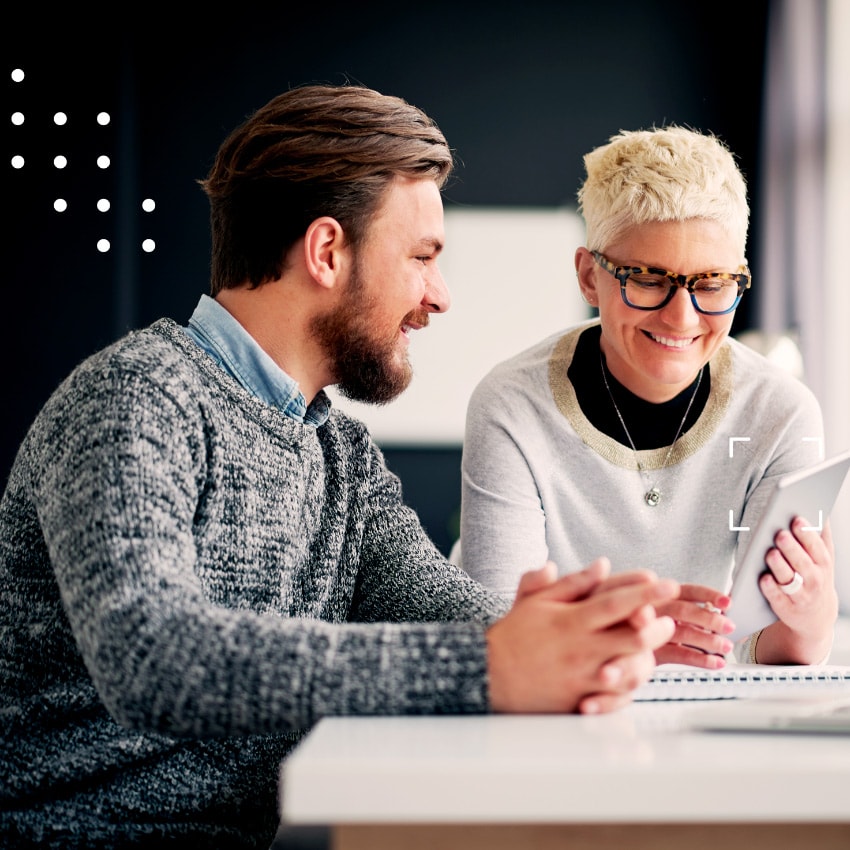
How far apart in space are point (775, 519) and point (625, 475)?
22.1 inches

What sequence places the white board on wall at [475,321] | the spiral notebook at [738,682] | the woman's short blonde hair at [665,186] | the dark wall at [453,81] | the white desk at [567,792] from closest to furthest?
1. the white desk at [567,792]
2. the spiral notebook at [738,682]
3. the woman's short blonde hair at [665,186]
4. the white board on wall at [475,321]
5. the dark wall at [453,81]

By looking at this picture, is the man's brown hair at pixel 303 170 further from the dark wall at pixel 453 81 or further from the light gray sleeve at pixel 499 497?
the dark wall at pixel 453 81

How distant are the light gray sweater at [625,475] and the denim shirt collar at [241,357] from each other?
0.55m

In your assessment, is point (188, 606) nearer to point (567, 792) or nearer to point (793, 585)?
point (567, 792)

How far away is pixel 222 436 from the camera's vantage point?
3.63ft

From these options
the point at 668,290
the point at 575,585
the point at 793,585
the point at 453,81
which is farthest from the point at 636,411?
the point at 453,81

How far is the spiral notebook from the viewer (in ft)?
3.34

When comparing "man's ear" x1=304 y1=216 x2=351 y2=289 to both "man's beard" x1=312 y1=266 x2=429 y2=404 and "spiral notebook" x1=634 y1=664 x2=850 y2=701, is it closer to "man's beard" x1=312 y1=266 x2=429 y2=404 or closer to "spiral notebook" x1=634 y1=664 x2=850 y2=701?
"man's beard" x1=312 y1=266 x2=429 y2=404

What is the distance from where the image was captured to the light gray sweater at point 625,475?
172cm

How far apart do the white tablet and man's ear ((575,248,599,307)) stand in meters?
0.61

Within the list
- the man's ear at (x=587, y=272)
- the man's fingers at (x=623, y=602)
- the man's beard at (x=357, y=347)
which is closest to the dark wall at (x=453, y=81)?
the man's ear at (x=587, y=272)

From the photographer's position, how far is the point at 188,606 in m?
0.84

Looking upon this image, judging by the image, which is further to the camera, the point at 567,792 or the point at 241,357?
the point at 241,357

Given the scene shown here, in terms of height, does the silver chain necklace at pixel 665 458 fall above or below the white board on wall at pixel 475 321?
above
